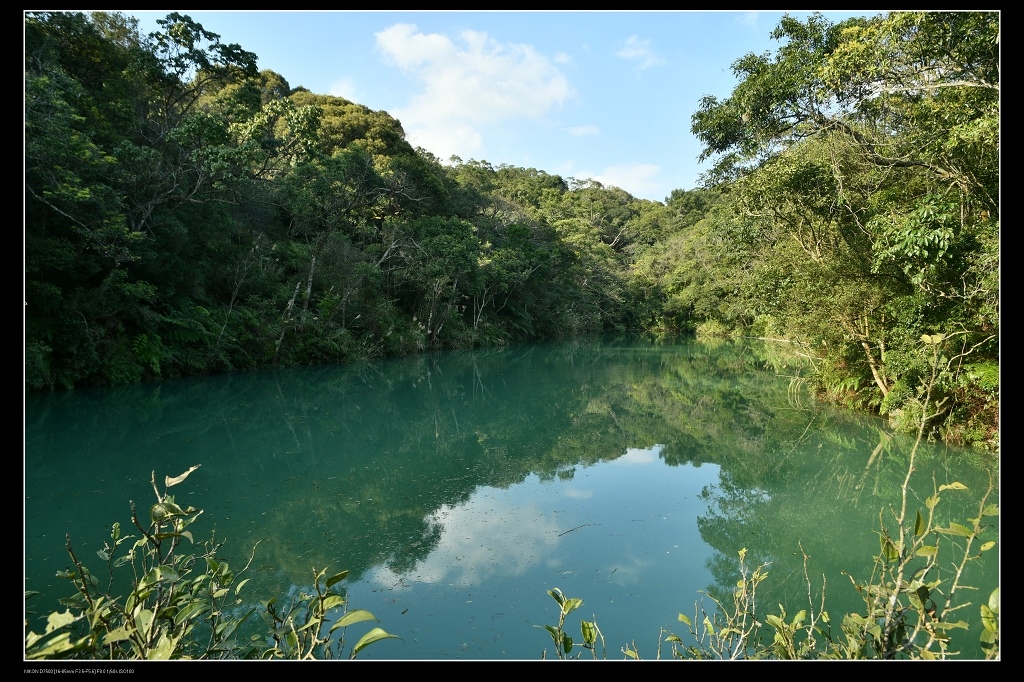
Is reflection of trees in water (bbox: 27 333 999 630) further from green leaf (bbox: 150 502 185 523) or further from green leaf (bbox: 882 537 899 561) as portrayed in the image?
green leaf (bbox: 882 537 899 561)

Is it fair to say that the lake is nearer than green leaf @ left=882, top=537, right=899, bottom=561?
No

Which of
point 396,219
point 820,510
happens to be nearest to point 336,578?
point 820,510

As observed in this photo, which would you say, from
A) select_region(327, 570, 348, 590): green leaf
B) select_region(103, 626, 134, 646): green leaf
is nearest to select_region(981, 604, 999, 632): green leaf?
select_region(327, 570, 348, 590): green leaf

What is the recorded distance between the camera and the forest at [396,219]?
19.9ft

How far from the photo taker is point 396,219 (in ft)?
72.4

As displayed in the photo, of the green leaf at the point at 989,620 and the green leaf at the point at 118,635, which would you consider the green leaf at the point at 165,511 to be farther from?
the green leaf at the point at 989,620

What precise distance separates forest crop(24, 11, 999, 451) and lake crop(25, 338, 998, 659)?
1.36 meters

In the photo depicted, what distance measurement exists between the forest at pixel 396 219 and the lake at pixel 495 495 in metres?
1.36

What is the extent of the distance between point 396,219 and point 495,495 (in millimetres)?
17734

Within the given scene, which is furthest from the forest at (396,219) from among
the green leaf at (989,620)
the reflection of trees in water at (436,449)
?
the green leaf at (989,620)

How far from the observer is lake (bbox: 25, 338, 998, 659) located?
12.3 ft

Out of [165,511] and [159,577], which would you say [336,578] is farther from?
[165,511]
